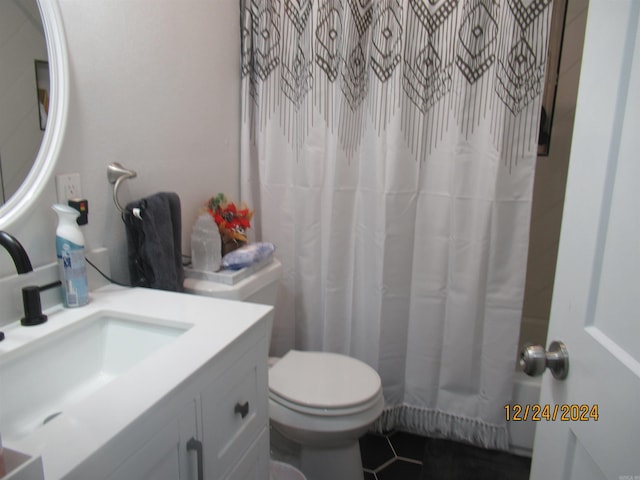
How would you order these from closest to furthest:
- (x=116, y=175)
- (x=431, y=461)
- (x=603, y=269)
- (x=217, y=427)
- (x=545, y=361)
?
(x=603, y=269) → (x=545, y=361) → (x=217, y=427) → (x=116, y=175) → (x=431, y=461)

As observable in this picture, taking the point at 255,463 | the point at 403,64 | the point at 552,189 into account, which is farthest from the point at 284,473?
the point at 552,189

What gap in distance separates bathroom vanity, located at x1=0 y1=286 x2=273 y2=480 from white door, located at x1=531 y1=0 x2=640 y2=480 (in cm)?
64

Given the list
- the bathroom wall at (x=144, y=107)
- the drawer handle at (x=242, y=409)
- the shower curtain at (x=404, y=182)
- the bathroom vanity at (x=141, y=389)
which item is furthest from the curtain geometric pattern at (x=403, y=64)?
the drawer handle at (x=242, y=409)

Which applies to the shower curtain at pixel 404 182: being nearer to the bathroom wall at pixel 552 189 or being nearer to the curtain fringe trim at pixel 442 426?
the curtain fringe trim at pixel 442 426

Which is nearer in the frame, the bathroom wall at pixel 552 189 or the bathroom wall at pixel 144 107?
the bathroom wall at pixel 144 107

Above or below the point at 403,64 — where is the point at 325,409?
below

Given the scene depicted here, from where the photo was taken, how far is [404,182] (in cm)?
177

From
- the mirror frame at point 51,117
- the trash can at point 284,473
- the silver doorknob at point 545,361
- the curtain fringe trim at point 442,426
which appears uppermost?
the mirror frame at point 51,117

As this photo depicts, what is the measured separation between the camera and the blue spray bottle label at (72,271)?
111cm

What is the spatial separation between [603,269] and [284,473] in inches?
48.5

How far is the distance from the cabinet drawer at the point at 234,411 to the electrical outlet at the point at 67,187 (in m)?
0.61

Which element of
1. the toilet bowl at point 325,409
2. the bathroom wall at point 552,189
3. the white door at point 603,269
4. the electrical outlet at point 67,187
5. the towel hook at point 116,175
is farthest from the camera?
the bathroom wall at point 552,189

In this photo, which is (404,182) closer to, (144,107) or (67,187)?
(144,107)

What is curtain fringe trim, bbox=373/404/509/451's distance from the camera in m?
1.84
